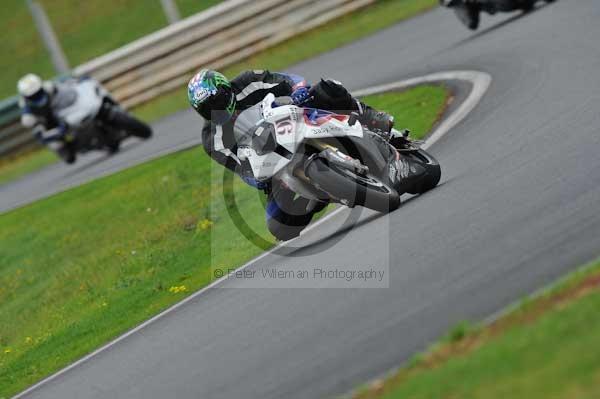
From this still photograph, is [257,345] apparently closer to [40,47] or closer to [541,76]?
[541,76]

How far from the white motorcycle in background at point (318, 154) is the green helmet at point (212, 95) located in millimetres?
166

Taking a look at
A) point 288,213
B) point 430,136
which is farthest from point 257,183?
point 430,136

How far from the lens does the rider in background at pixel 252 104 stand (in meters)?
8.93

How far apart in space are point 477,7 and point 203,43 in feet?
21.6

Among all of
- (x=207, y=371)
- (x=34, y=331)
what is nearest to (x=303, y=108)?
(x=207, y=371)

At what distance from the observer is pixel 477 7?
17.3 metres

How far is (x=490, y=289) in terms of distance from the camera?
6.30m

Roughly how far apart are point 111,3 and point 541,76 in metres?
20.3

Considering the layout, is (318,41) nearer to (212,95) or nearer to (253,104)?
(253,104)

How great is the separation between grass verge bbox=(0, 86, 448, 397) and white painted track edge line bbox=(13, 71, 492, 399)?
27 centimetres

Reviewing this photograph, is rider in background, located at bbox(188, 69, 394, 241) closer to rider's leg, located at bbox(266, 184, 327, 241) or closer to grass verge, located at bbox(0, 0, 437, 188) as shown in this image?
rider's leg, located at bbox(266, 184, 327, 241)

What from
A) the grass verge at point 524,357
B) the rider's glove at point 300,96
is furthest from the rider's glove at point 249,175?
the grass verge at point 524,357

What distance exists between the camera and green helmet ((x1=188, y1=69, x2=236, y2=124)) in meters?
8.85

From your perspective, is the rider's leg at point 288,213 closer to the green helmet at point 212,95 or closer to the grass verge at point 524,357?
the green helmet at point 212,95
